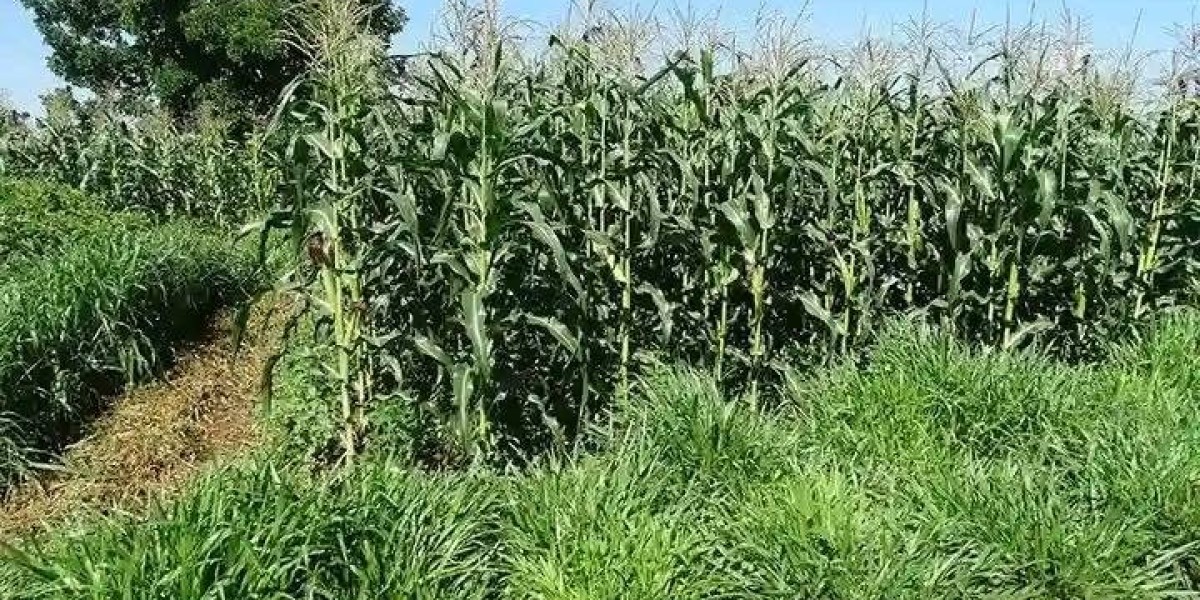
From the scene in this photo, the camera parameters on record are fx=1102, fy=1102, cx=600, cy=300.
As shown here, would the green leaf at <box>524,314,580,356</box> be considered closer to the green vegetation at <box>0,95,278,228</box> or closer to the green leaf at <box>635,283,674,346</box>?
the green leaf at <box>635,283,674,346</box>

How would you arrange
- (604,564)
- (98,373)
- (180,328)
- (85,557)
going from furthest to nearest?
(180,328)
(98,373)
(604,564)
(85,557)

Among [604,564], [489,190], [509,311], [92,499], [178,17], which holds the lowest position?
[92,499]

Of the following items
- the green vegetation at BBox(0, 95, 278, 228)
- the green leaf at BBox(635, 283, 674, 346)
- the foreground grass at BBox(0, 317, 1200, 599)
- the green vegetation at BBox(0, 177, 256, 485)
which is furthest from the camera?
the green vegetation at BBox(0, 95, 278, 228)

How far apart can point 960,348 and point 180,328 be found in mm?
4959

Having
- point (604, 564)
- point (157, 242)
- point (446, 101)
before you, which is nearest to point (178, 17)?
point (157, 242)

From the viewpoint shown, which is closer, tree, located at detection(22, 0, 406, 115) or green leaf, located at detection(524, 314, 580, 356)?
green leaf, located at detection(524, 314, 580, 356)

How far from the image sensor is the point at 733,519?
11.8ft

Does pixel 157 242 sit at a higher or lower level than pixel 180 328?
higher

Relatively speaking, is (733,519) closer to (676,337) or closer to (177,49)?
(676,337)

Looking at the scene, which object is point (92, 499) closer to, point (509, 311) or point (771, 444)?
point (509, 311)

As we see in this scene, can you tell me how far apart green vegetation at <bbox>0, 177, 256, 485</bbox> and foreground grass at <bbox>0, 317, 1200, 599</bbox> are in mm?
2229

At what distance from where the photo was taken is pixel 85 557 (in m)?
2.89

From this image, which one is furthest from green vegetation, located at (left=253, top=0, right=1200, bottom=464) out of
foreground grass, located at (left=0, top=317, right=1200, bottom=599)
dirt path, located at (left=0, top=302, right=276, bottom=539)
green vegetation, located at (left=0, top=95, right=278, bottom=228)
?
green vegetation, located at (left=0, top=95, right=278, bottom=228)

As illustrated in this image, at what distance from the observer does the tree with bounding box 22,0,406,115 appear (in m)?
24.8
